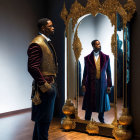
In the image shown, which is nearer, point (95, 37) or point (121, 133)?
point (121, 133)

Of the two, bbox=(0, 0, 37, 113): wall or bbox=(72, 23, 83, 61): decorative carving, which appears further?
bbox=(0, 0, 37, 113): wall

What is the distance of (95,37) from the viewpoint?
124 inches

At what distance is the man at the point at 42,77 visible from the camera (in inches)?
74.2

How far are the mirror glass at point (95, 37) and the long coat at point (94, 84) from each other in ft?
0.20

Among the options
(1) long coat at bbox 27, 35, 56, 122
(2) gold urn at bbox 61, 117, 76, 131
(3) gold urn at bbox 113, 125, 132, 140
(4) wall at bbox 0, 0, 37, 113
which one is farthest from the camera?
(4) wall at bbox 0, 0, 37, 113

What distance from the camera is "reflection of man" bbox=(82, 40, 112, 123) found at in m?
3.04

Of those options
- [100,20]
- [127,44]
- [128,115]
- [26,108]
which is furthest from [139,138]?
[26,108]

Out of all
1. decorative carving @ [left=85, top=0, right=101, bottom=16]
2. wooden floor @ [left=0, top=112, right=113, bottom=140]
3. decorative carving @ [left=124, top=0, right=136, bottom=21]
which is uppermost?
decorative carving @ [left=85, top=0, right=101, bottom=16]

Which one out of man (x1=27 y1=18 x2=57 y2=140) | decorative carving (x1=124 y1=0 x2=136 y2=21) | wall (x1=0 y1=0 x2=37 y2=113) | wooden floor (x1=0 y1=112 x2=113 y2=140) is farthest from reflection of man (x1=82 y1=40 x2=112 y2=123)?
wall (x1=0 y1=0 x2=37 y2=113)

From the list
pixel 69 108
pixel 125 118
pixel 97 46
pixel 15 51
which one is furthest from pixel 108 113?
pixel 15 51

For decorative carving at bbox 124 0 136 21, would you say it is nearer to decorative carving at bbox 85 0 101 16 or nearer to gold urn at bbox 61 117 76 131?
decorative carving at bbox 85 0 101 16

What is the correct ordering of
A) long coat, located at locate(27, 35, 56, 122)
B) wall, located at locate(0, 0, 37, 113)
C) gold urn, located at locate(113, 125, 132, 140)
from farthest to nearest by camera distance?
wall, located at locate(0, 0, 37, 113) → gold urn, located at locate(113, 125, 132, 140) → long coat, located at locate(27, 35, 56, 122)

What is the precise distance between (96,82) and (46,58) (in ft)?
4.40

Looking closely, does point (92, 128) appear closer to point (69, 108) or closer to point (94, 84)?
point (69, 108)
